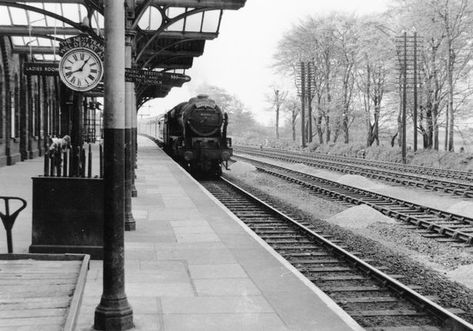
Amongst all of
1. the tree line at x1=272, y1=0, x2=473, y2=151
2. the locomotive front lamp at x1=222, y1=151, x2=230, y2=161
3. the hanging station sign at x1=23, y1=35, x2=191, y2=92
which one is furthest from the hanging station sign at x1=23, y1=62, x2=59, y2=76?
the tree line at x1=272, y1=0, x2=473, y2=151

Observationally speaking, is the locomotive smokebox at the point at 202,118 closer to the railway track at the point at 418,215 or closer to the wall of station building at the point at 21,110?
the railway track at the point at 418,215

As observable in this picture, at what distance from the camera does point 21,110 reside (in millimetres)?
27344

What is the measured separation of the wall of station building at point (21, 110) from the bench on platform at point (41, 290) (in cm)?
1635

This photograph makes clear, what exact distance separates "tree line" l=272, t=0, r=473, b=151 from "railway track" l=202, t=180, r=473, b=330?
2207 centimetres

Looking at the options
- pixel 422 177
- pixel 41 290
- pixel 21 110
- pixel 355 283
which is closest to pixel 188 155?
pixel 21 110

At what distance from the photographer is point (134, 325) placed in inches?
211

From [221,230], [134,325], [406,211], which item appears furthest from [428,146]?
[134,325]

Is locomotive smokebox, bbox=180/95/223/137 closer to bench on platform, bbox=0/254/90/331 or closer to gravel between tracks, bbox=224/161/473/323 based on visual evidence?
gravel between tracks, bbox=224/161/473/323

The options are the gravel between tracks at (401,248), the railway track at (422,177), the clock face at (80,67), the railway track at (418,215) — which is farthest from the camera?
the railway track at (422,177)

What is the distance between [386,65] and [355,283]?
34241mm

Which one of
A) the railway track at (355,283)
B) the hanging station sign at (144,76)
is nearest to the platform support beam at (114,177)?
the hanging station sign at (144,76)

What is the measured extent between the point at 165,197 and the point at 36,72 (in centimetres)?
748

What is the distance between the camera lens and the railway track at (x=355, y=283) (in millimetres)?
6469

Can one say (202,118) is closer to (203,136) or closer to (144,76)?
(203,136)
